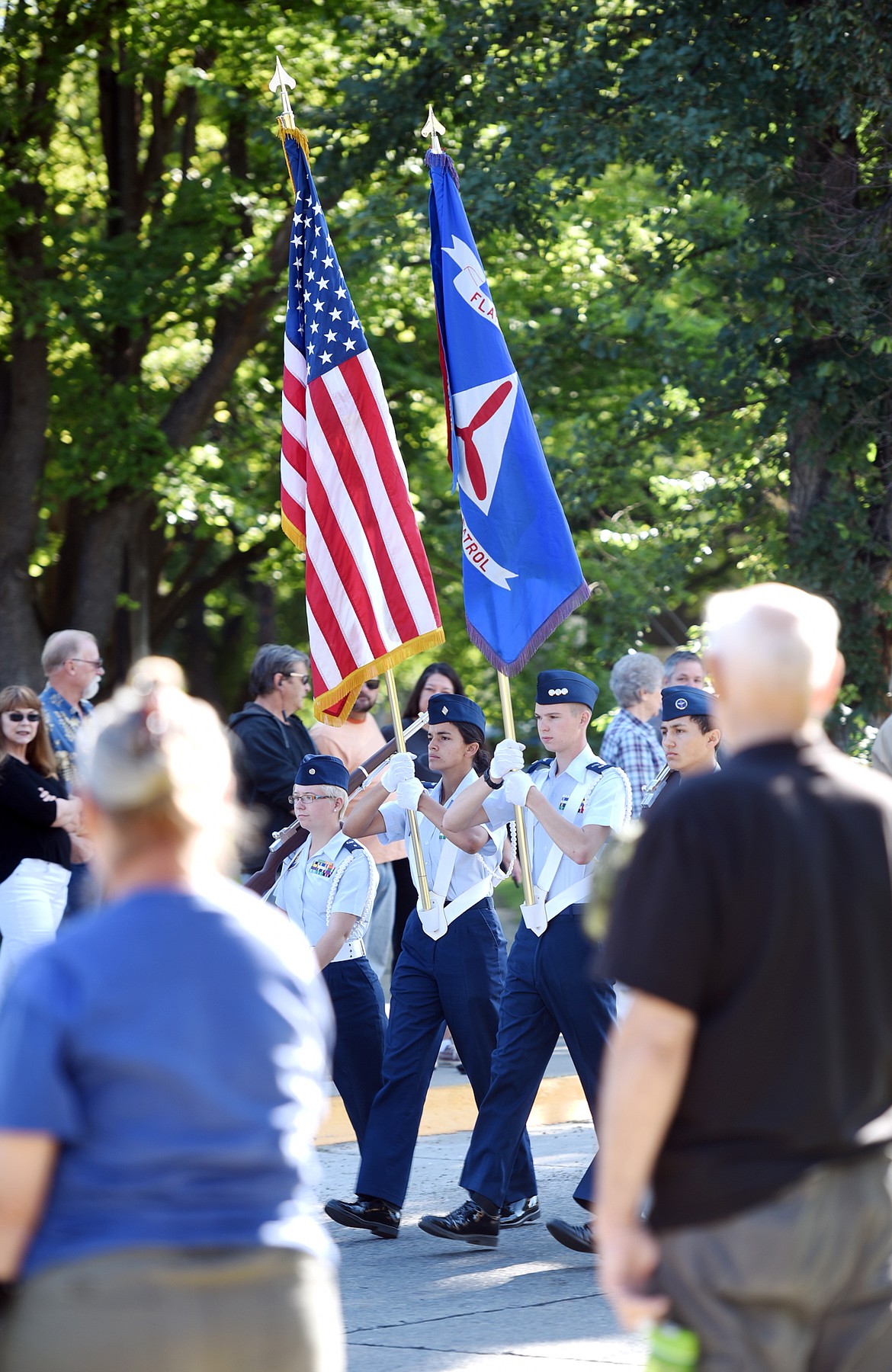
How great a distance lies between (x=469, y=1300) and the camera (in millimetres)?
5738

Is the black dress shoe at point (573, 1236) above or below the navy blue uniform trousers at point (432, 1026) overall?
below

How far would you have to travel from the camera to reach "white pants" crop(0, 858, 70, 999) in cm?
739

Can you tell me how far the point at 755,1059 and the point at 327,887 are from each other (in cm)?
433

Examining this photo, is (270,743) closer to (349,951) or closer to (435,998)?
(349,951)

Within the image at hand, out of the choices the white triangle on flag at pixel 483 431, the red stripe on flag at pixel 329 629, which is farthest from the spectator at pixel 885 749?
the red stripe on flag at pixel 329 629

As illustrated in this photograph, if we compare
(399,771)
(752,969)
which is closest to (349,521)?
(399,771)

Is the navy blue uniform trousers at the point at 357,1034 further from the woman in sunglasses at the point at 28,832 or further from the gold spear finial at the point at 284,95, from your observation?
the gold spear finial at the point at 284,95

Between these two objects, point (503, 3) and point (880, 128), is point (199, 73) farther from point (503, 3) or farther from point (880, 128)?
point (880, 128)

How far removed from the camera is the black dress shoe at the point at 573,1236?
6266 mm

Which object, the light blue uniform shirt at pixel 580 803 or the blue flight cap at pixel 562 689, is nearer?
Result: the light blue uniform shirt at pixel 580 803

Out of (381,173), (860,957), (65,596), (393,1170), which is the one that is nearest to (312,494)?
(393,1170)

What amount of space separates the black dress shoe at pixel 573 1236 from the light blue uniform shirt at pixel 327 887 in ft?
4.37

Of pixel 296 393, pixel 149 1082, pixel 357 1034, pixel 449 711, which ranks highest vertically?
pixel 296 393

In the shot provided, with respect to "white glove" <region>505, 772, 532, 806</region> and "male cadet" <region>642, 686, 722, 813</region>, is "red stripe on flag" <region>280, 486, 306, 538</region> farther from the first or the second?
"male cadet" <region>642, 686, 722, 813</region>
